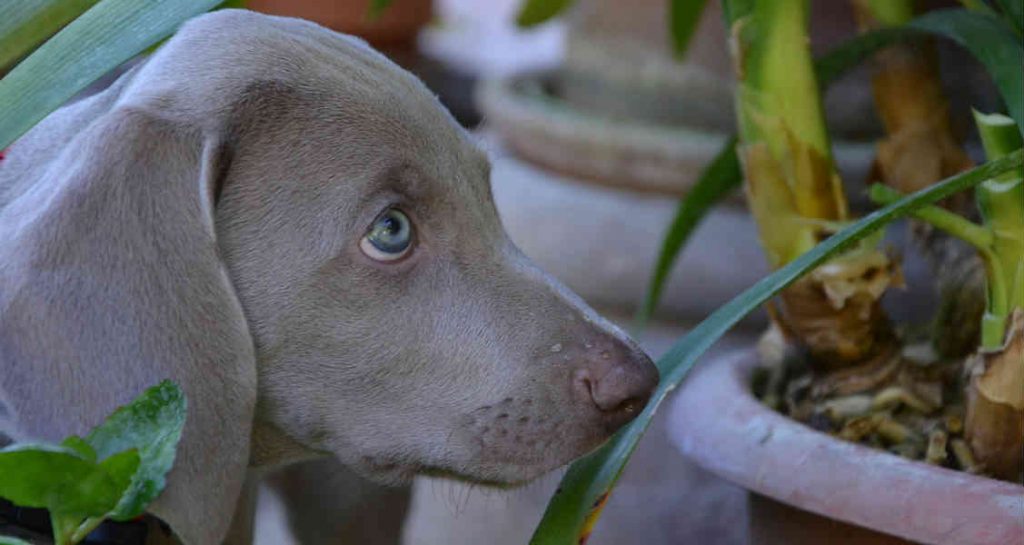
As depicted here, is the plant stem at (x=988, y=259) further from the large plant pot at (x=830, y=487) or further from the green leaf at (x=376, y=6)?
the green leaf at (x=376, y=6)

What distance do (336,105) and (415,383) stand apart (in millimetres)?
244

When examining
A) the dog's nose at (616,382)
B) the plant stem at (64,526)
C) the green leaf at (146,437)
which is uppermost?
the green leaf at (146,437)

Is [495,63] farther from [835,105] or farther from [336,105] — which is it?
[336,105]

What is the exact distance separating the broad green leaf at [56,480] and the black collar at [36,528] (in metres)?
0.27

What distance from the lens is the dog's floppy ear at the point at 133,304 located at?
1.12m

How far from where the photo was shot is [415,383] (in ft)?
4.20

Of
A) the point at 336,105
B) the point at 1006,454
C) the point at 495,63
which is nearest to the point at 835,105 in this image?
the point at 1006,454

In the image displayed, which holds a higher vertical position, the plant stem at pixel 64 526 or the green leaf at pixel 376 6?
the plant stem at pixel 64 526

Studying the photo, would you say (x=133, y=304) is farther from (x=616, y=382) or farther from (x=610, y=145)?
(x=610, y=145)

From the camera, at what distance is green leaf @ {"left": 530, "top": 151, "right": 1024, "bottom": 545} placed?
1.22m

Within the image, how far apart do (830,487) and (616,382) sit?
0.26 meters

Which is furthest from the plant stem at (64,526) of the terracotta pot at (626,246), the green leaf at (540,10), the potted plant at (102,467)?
the terracotta pot at (626,246)

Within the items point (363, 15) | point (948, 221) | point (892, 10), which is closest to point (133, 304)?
point (948, 221)

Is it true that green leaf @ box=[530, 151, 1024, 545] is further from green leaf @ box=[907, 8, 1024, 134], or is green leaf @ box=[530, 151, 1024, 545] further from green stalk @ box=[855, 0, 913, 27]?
green stalk @ box=[855, 0, 913, 27]
